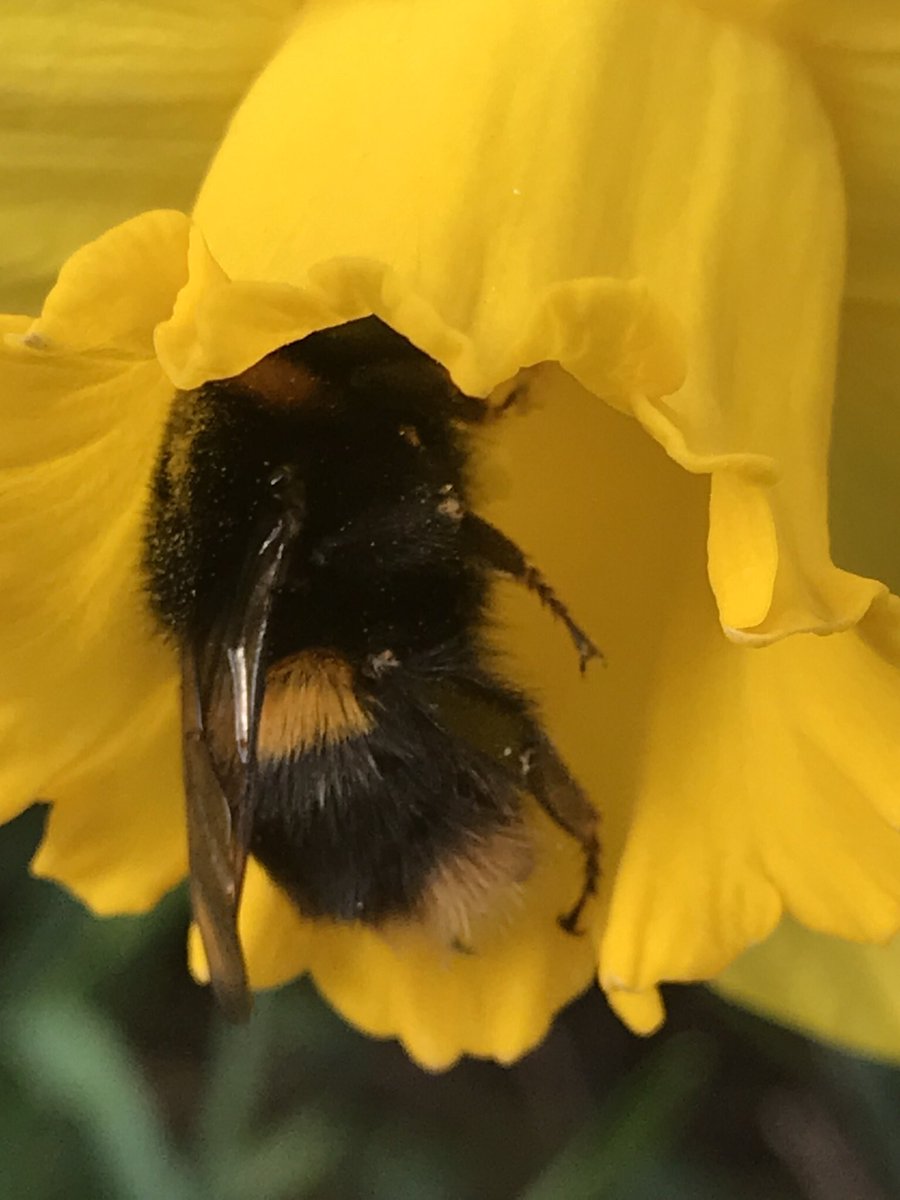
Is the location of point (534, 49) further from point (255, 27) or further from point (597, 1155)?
point (597, 1155)

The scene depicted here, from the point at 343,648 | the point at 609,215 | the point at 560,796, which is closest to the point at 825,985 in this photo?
the point at 560,796


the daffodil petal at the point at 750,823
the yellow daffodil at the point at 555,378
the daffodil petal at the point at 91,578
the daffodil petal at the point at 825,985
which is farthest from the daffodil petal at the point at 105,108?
the daffodil petal at the point at 825,985

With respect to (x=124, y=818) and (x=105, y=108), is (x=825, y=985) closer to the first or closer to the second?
(x=124, y=818)

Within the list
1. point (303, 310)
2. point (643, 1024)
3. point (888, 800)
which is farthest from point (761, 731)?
point (303, 310)

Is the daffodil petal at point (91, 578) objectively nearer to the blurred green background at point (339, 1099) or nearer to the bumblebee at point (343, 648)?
the bumblebee at point (343, 648)

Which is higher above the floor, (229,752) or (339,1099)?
(229,752)

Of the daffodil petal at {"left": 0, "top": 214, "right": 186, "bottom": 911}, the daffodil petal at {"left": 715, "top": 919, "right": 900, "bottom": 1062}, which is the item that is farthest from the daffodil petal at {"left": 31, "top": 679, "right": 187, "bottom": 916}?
the daffodil petal at {"left": 715, "top": 919, "right": 900, "bottom": 1062}
